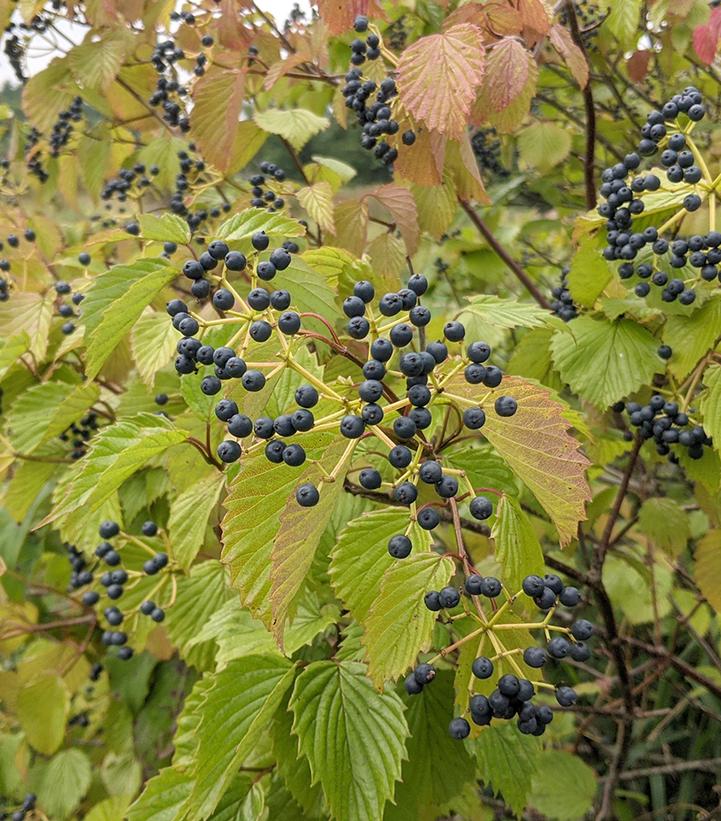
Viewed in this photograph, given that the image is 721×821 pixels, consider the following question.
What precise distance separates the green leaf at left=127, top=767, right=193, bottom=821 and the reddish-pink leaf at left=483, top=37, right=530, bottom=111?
1.99 m

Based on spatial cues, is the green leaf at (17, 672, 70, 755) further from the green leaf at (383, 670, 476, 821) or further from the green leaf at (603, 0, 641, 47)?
the green leaf at (603, 0, 641, 47)

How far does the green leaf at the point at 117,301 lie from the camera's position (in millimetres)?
1504

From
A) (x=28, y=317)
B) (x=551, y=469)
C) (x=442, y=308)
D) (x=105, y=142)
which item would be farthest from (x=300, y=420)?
(x=442, y=308)

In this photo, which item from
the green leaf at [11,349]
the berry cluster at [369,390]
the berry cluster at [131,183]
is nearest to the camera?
the berry cluster at [369,390]

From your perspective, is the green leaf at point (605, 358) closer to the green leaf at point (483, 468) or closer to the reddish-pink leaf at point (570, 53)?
the green leaf at point (483, 468)

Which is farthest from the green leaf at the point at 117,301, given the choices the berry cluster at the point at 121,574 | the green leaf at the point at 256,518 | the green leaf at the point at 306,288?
the berry cluster at the point at 121,574

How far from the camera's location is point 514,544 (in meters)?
1.34

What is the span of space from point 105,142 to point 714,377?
10.4 feet

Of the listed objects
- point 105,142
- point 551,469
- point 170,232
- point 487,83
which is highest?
point 105,142

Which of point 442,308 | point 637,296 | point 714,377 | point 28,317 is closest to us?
point 714,377

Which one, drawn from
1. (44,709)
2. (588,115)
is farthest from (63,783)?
(588,115)

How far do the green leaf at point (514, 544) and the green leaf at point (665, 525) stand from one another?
1.35 m

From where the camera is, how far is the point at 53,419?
2133mm

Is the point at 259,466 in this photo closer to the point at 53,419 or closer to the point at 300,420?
the point at 300,420
